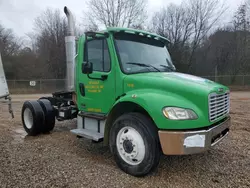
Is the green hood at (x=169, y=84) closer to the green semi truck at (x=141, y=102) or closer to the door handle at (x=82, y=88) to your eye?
the green semi truck at (x=141, y=102)

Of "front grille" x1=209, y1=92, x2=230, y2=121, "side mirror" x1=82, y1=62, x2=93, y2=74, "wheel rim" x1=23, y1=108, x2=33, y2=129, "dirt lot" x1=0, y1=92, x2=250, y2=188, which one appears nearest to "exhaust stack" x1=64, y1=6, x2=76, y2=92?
"wheel rim" x1=23, y1=108, x2=33, y2=129

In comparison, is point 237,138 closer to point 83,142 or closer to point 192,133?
→ point 192,133

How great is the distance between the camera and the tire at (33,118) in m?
6.11

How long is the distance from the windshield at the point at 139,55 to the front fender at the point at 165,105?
81 cm

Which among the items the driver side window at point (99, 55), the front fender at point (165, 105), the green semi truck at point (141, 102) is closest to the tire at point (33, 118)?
the green semi truck at point (141, 102)

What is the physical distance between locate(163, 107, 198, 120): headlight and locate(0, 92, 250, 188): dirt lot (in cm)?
103

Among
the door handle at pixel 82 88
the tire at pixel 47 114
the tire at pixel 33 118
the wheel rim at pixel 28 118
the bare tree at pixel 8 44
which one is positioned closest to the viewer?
the door handle at pixel 82 88

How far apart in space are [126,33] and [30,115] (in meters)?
3.70

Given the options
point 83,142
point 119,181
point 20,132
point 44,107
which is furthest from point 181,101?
point 20,132

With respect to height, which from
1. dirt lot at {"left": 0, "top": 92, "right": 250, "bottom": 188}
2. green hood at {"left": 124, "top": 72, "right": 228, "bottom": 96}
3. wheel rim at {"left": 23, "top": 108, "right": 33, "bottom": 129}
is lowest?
dirt lot at {"left": 0, "top": 92, "right": 250, "bottom": 188}

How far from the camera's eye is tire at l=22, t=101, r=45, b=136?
20.0 feet

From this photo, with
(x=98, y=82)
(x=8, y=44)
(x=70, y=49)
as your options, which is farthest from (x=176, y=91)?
(x=8, y=44)

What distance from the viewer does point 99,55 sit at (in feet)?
15.3

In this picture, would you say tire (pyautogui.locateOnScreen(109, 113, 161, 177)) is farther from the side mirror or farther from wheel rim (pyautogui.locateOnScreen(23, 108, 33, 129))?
wheel rim (pyautogui.locateOnScreen(23, 108, 33, 129))
